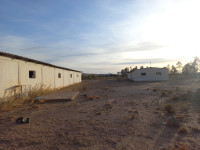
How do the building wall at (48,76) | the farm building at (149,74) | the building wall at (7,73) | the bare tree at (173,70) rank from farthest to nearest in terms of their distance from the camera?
1. the bare tree at (173,70)
2. the farm building at (149,74)
3. the building wall at (48,76)
4. the building wall at (7,73)

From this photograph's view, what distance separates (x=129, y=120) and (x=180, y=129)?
1798 mm

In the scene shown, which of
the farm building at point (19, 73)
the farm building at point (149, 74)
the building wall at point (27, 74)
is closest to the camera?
the farm building at point (19, 73)

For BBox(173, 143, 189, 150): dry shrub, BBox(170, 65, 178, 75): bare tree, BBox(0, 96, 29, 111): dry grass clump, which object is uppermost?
BBox(170, 65, 178, 75): bare tree

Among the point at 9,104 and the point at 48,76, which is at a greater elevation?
the point at 48,76

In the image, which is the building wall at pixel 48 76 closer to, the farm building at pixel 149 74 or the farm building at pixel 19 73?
the farm building at pixel 19 73

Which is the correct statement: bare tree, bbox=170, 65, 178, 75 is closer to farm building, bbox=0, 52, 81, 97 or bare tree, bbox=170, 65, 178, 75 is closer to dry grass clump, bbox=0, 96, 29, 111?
farm building, bbox=0, 52, 81, 97

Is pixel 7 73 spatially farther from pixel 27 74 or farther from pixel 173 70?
pixel 173 70

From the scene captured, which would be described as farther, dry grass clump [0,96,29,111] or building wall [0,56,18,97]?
building wall [0,56,18,97]

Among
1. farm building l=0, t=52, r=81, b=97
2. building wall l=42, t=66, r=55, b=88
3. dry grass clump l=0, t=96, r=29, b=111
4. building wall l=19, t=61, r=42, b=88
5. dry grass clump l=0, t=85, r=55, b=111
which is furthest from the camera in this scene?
building wall l=42, t=66, r=55, b=88

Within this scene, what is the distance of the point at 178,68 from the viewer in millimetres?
75125

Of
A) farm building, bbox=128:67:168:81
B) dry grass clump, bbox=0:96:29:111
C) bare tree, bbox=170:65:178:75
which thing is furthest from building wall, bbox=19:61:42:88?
bare tree, bbox=170:65:178:75

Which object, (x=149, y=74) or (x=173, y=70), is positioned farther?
(x=173, y=70)

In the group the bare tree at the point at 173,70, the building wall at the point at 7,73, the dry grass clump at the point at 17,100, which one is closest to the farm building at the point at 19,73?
the building wall at the point at 7,73

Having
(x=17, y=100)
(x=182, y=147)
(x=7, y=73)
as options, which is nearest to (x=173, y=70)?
(x=17, y=100)
